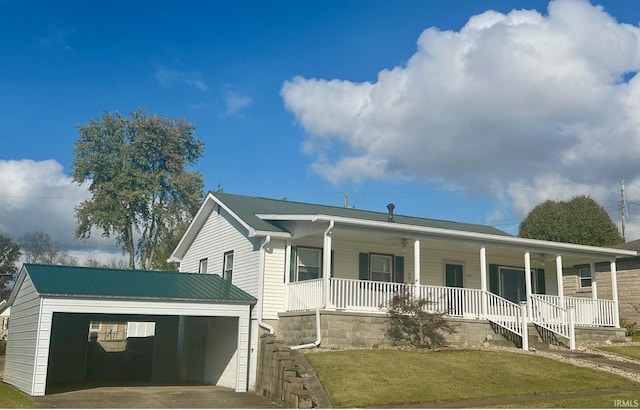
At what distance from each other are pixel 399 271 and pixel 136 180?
31.0 meters

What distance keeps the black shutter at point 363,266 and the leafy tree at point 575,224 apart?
28.1 meters

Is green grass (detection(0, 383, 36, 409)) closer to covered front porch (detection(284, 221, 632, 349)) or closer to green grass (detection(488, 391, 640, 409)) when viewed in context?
covered front porch (detection(284, 221, 632, 349))

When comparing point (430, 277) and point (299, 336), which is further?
point (430, 277)

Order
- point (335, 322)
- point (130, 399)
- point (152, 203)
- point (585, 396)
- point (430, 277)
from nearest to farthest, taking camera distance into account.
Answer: point (585, 396) < point (130, 399) < point (335, 322) < point (430, 277) < point (152, 203)

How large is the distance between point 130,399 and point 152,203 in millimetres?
35081

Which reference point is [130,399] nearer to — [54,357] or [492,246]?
[54,357]

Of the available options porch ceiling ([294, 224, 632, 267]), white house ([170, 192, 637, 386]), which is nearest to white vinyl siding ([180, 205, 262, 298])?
white house ([170, 192, 637, 386])

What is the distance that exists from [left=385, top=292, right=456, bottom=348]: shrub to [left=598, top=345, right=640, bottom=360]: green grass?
5.48 m

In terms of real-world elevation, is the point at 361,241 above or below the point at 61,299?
above

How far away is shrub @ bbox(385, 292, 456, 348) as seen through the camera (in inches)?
758

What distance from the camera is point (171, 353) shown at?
84.3 feet

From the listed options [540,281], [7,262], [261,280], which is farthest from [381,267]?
[7,262]

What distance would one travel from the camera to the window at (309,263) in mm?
22062

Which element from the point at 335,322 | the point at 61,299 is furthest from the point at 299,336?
the point at 61,299
